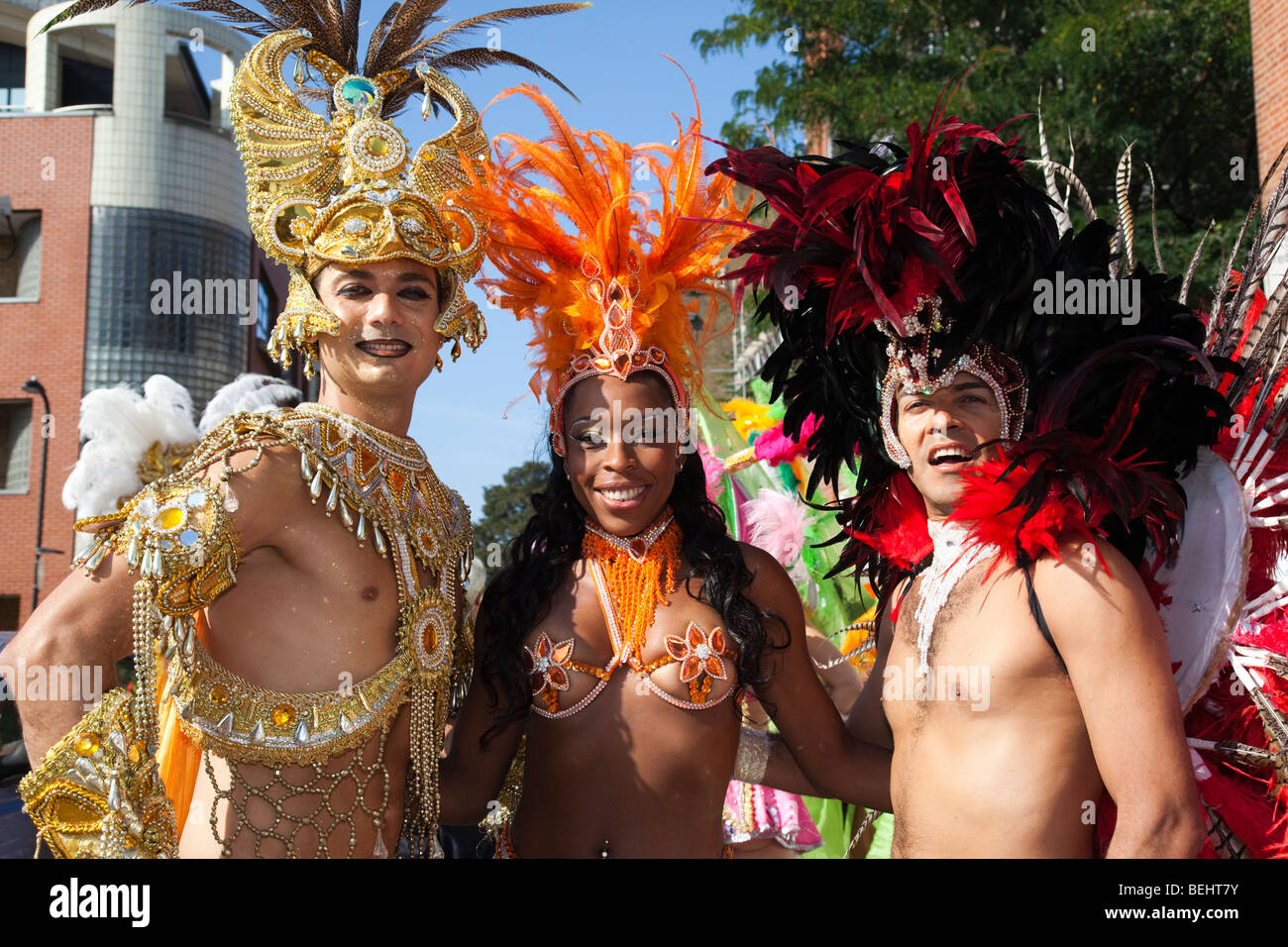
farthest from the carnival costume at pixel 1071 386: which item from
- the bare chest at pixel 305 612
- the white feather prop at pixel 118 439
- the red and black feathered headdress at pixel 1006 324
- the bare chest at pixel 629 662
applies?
the white feather prop at pixel 118 439

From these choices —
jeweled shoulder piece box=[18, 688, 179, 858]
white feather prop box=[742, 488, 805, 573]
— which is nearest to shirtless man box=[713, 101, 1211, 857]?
jeweled shoulder piece box=[18, 688, 179, 858]

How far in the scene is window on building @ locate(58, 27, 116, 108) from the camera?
20812mm

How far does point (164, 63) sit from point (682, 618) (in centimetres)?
1974

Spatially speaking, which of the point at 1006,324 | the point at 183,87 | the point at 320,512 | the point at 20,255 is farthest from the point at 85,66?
the point at 1006,324

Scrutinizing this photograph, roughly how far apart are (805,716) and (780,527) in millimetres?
1982

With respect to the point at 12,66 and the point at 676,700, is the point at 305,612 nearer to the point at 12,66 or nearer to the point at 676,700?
the point at 676,700

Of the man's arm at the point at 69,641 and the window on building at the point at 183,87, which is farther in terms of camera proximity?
the window on building at the point at 183,87

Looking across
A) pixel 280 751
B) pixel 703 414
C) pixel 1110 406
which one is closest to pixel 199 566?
pixel 280 751

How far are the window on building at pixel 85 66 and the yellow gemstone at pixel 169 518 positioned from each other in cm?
2122

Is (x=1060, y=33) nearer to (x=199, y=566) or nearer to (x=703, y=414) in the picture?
(x=703, y=414)

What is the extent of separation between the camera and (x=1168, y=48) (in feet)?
35.0

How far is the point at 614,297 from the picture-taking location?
328 cm

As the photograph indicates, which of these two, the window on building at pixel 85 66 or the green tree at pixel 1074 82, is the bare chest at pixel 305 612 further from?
the window on building at pixel 85 66

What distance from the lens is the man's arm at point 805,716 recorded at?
3.19 meters
